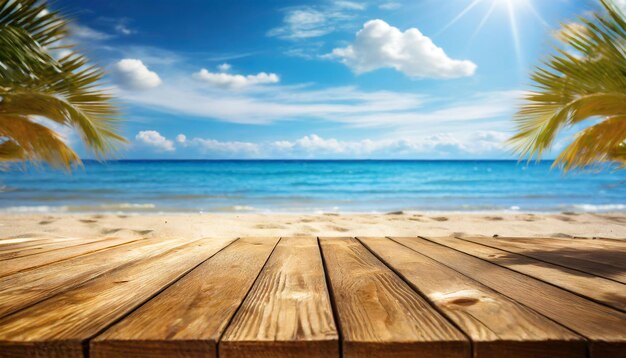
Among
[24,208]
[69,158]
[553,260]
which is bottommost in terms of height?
[24,208]

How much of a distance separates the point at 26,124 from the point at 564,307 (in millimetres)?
4121

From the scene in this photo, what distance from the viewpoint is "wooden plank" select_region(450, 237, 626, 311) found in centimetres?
113

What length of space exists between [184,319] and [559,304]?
3.19 ft

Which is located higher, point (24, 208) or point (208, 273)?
point (208, 273)

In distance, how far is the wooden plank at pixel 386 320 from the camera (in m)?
0.79

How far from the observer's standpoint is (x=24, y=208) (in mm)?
10695

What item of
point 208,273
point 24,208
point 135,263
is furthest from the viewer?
point 24,208

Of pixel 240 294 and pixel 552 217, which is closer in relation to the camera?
pixel 240 294

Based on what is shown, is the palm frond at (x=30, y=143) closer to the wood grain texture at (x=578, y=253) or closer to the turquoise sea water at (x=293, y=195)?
the turquoise sea water at (x=293, y=195)

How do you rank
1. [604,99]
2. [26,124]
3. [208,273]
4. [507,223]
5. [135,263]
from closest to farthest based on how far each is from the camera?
[208,273] < [135,263] < [604,99] < [26,124] < [507,223]

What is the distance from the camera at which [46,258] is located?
1.72 m

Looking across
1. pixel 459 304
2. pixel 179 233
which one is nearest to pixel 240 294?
pixel 459 304

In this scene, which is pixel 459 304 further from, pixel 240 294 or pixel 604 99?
pixel 604 99

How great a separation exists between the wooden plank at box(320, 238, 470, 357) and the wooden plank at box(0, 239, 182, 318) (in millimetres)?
850
